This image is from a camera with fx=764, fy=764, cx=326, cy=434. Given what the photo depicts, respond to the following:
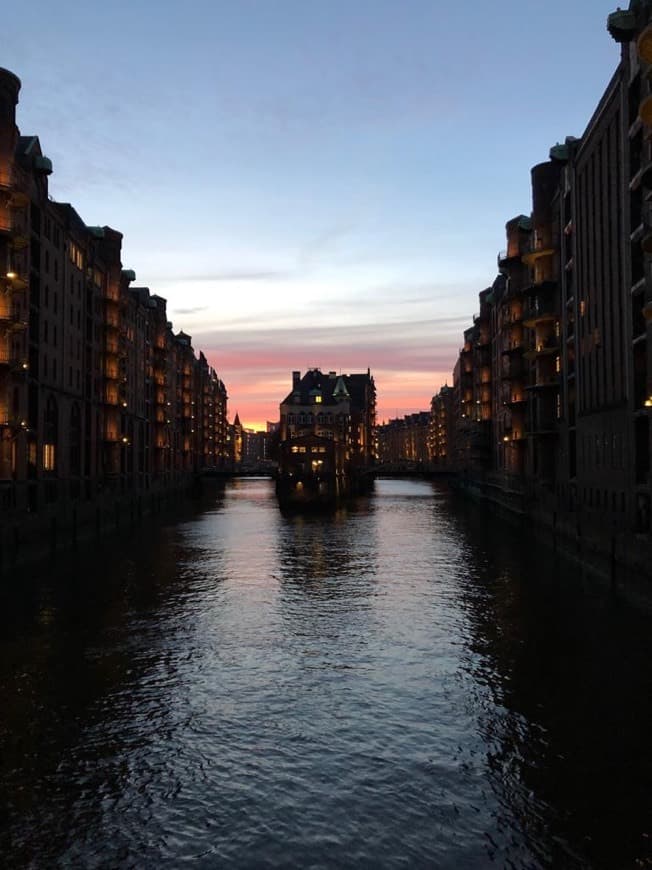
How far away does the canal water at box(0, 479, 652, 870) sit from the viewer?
15852 millimetres

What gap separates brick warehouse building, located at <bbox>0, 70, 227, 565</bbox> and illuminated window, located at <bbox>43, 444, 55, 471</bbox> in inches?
4.6

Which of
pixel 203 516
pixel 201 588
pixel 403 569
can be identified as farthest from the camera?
pixel 203 516

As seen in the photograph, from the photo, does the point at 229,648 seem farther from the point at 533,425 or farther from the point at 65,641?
the point at 533,425

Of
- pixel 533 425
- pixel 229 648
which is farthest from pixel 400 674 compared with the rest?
pixel 533 425

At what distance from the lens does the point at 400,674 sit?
2750cm

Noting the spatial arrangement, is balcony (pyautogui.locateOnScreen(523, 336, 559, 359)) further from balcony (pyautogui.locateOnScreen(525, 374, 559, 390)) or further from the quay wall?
the quay wall

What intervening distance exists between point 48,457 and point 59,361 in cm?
1071

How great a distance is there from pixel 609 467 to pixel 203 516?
59.5 m

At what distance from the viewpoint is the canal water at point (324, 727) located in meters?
15.9

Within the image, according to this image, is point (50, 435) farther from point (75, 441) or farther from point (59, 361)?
point (75, 441)

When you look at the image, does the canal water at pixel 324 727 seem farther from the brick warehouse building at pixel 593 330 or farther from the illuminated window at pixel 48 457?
the illuminated window at pixel 48 457

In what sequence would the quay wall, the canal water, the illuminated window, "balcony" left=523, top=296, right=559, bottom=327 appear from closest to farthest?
the canal water → the quay wall → the illuminated window → "balcony" left=523, top=296, right=559, bottom=327

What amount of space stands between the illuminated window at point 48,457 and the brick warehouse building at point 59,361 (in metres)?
0.12

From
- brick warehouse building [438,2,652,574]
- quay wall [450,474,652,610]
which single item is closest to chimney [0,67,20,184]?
brick warehouse building [438,2,652,574]
